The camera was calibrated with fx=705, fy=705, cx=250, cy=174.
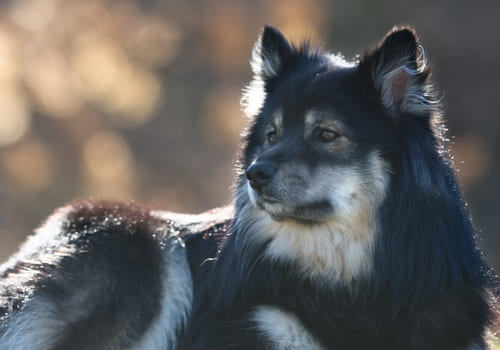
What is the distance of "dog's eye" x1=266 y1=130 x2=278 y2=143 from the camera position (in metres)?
4.93

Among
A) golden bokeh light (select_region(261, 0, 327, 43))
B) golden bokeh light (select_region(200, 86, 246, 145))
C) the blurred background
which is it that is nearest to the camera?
the blurred background

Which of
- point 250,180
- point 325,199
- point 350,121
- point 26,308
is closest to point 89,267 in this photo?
point 26,308

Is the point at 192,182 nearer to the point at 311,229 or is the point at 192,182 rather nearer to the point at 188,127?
the point at 188,127

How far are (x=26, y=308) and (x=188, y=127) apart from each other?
47.0 feet

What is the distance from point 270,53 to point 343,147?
3.79 ft

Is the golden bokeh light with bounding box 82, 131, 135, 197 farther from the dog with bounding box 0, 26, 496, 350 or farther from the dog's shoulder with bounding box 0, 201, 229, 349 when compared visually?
the dog with bounding box 0, 26, 496, 350

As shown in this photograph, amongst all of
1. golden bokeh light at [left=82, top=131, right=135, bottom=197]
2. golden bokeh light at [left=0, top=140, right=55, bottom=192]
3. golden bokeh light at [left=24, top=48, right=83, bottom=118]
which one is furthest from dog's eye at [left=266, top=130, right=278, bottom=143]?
golden bokeh light at [left=0, top=140, right=55, bottom=192]

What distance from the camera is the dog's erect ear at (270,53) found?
5301 mm

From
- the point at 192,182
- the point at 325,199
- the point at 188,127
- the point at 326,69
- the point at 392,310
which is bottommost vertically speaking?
the point at 392,310

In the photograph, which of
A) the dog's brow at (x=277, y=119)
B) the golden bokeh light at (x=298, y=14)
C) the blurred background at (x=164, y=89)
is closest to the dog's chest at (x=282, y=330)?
the dog's brow at (x=277, y=119)

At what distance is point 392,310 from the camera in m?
4.51

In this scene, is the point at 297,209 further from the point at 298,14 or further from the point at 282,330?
the point at 298,14

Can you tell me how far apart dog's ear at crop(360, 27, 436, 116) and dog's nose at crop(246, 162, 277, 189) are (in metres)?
0.88

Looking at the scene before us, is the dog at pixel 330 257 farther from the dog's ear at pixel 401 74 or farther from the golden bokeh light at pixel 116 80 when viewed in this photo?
the golden bokeh light at pixel 116 80
